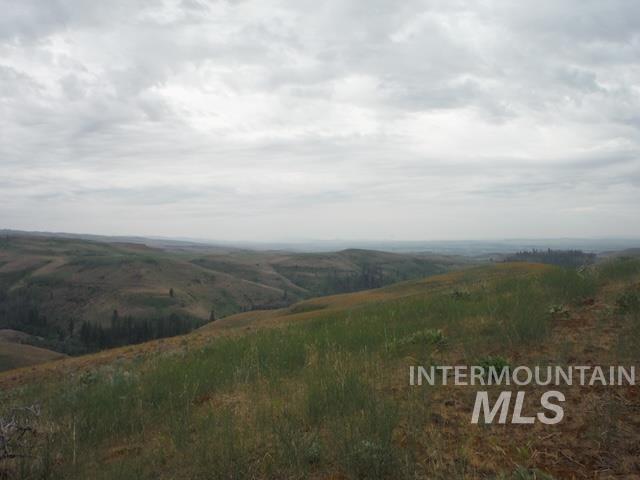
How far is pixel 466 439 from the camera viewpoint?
430 centimetres

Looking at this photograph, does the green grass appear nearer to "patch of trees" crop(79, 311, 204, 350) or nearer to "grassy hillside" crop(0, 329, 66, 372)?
"grassy hillside" crop(0, 329, 66, 372)

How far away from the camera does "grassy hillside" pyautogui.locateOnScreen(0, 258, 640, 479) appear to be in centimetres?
396

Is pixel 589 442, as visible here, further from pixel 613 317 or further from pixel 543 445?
pixel 613 317

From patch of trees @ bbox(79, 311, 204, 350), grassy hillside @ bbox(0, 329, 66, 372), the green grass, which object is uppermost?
the green grass

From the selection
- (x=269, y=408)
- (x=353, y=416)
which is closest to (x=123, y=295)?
(x=269, y=408)

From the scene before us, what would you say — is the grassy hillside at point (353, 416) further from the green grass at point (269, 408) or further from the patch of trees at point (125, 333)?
the patch of trees at point (125, 333)

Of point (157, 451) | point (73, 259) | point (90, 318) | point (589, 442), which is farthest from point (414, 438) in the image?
point (73, 259)

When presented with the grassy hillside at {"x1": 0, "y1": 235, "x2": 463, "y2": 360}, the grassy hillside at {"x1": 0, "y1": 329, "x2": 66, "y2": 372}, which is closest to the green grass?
the grassy hillside at {"x1": 0, "y1": 329, "x2": 66, "y2": 372}

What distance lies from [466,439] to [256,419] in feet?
7.64

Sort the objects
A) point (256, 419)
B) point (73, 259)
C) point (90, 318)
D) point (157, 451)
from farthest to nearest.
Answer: point (73, 259)
point (90, 318)
point (256, 419)
point (157, 451)

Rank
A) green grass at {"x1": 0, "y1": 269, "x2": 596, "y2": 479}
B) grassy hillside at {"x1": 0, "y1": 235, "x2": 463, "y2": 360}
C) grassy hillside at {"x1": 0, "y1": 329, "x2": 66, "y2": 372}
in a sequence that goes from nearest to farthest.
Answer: green grass at {"x1": 0, "y1": 269, "x2": 596, "y2": 479}, grassy hillside at {"x1": 0, "y1": 329, "x2": 66, "y2": 372}, grassy hillside at {"x1": 0, "y1": 235, "x2": 463, "y2": 360}

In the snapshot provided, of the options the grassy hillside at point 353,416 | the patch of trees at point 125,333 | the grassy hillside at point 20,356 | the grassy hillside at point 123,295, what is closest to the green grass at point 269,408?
the grassy hillside at point 353,416

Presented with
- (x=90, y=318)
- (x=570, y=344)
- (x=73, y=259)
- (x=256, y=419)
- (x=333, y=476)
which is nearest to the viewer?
(x=333, y=476)

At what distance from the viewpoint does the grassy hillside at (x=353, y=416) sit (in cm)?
396
